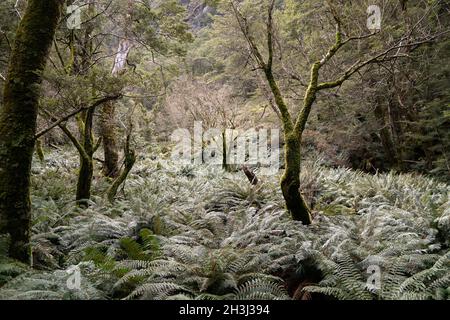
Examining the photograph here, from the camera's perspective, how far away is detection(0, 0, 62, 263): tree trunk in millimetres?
3826

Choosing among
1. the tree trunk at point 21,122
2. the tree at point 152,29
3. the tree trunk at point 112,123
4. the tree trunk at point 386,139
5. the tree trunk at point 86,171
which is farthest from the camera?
the tree trunk at point 386,139

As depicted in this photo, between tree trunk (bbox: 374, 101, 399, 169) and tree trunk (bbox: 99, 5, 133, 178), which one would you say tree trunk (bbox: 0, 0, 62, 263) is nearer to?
tree trunk (bbox: 99, 5, 133, 178)

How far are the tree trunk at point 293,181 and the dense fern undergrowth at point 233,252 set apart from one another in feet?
0.80

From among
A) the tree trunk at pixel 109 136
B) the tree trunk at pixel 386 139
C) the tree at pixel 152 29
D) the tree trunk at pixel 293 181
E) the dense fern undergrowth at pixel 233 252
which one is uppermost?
the tree at pixel 152 29

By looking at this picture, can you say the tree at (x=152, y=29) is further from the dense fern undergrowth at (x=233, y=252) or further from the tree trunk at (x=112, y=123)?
the dense fern undergrowth at (x=233, y=252)

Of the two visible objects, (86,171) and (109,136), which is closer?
(86,171)

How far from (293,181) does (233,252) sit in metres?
2.12

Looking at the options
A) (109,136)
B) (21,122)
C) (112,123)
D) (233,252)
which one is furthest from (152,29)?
(233,252)

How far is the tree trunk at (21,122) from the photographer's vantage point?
12.6ft

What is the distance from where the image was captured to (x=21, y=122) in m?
3.87

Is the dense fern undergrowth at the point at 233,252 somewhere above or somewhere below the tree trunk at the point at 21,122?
below

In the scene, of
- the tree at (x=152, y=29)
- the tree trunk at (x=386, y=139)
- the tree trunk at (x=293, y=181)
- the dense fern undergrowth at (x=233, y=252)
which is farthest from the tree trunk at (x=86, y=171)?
the tree trunk at (x=386, y=139)

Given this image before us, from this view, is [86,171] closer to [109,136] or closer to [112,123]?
[112,123]

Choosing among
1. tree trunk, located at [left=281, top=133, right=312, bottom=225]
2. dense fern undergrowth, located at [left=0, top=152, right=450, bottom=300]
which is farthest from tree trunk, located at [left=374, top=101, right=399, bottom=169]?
tree trunk, located at [left=281, top=133, right=312, bottom=225]
